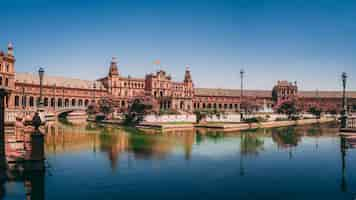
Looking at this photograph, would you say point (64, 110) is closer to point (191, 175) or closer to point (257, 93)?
point (191, 175)

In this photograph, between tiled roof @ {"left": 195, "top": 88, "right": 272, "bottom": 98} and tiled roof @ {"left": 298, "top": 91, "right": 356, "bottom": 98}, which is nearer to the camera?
tiled roof @ {"left": 195, "top": 88, "right": 272, "bottom": 98}

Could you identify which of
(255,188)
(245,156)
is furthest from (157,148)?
(255,188)

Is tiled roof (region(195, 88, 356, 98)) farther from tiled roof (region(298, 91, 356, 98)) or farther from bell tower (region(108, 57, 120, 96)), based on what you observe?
bell tower (region(108, 57, 120, 96))

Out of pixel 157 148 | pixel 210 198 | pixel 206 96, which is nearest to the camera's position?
pixel 210 198

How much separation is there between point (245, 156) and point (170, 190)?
1001 centimetres

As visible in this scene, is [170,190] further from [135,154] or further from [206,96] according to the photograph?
[206,96]

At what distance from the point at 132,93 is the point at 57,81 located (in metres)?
30.8

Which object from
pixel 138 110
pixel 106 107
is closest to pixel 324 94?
pixel 106 107

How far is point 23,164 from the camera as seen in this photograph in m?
14.8

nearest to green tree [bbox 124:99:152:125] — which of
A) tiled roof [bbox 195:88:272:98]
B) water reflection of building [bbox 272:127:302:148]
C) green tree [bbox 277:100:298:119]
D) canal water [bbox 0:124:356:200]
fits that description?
water reflection of building [bbox 272:127:302:148]

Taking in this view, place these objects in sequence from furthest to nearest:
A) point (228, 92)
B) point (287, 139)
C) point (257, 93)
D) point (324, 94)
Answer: point (257, 93) < point (324, 94) < point (228, 92) < point (287, 139)

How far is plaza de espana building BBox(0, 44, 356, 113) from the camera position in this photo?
3241 inches

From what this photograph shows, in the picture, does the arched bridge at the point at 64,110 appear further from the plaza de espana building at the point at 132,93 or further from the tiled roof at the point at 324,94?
the tiled roof at the point at 324,94

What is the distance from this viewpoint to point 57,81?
339 ft
